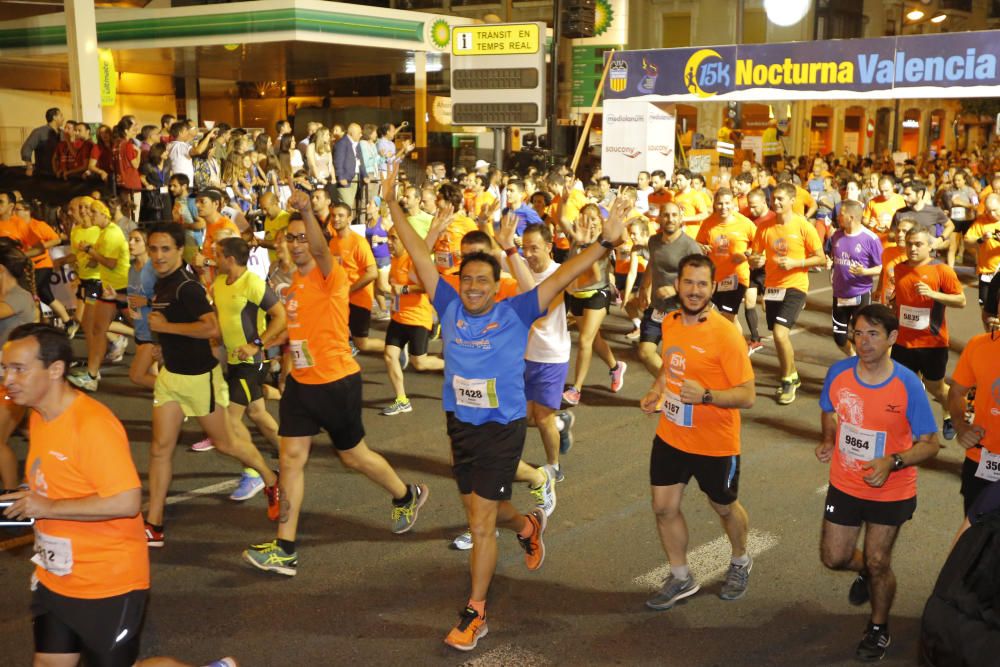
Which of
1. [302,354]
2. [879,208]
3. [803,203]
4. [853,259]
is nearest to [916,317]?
[853,259]

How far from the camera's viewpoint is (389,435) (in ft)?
27.9

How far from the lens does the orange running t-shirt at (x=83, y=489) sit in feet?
11.5

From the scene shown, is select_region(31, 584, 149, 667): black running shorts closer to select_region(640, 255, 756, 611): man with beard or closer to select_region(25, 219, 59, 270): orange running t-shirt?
select_region(640, 255, 756, 611): man with beard

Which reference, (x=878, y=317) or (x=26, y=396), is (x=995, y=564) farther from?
(x=26, y=396)

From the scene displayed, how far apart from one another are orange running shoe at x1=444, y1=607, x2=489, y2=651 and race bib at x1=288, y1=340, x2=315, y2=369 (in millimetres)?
1784

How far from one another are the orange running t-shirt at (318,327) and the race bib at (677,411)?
1.92 metres

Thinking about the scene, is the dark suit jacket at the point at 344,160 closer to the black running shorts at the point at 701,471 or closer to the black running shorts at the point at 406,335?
the black running shorts at the point at 406,335

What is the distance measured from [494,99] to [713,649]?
1179 cm

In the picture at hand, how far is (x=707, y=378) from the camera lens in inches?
203

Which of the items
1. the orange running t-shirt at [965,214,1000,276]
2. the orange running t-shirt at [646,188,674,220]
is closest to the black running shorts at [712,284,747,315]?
the orange running t-shirt at [965,214,1000,276]

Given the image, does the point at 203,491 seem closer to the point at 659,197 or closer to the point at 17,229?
the point at 17,229

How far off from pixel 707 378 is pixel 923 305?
3.49 metres

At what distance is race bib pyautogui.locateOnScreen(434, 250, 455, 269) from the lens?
10.2m

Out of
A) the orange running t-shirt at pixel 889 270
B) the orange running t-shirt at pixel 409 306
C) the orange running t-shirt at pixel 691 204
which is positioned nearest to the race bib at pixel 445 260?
the orange running t-shirt at pixel 409 306
